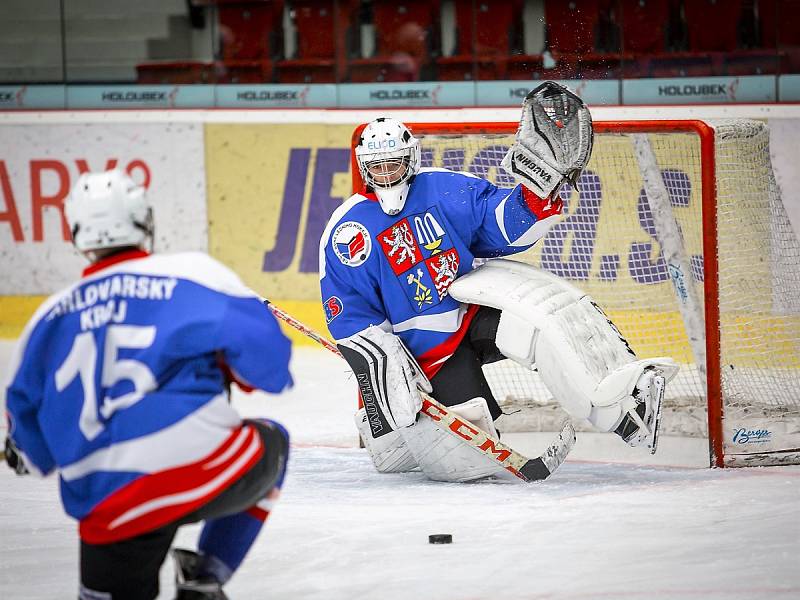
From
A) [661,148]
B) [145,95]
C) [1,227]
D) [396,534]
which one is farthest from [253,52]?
[396,534]

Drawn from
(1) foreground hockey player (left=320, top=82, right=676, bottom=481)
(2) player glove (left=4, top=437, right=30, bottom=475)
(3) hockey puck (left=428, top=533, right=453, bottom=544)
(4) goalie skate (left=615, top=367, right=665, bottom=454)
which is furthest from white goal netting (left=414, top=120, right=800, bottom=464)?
(2) player glove (left=4, top=437, right=30, bottom=475)

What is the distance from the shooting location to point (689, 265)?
417 cm

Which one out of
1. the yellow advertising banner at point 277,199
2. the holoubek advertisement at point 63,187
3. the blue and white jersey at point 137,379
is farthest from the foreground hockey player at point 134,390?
the holoubek advertisement at point 63,187

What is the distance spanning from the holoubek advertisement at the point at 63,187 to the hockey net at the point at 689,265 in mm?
2214

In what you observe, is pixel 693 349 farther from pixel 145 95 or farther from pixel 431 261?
pixel 145 95

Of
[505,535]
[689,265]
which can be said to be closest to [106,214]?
[505,535]

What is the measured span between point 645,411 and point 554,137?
0.80m

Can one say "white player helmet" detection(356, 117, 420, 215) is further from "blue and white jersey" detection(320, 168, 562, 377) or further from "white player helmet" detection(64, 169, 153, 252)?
"white player helmet" detection(64, 169, 153, 252)

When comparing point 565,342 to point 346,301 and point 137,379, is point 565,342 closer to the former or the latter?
point 346,301

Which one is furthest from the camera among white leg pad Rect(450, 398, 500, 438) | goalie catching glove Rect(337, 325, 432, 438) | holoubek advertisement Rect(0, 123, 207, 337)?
holoubek advertisement Rect(0, 123, 207, 337)

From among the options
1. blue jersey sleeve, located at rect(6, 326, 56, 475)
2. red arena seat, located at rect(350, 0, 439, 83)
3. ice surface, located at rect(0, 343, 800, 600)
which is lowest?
ice surface, located at rect(0, 343, 800, 600)

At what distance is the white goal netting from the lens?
3.95 metres

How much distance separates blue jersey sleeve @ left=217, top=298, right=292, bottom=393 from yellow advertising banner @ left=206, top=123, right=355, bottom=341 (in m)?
4.22

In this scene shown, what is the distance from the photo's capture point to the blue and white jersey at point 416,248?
376 centimetres
